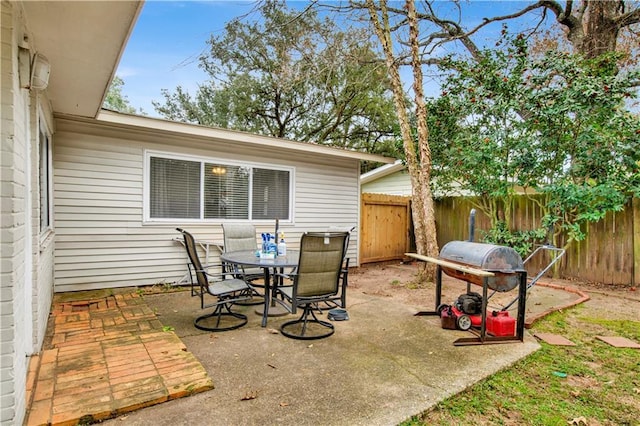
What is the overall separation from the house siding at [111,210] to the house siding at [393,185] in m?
6.20

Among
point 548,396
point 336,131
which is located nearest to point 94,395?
point 548,396

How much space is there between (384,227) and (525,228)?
3.11 m

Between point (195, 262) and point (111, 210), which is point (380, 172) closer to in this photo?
point (111, 210)

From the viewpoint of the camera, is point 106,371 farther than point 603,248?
No

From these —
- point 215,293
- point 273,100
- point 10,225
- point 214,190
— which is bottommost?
point 215,293

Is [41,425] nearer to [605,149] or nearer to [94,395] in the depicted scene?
[94,395]

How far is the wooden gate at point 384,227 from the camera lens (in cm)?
845

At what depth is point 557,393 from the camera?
2.57 meters

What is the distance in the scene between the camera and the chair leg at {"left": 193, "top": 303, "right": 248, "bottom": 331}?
375cm

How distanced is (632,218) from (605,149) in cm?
138

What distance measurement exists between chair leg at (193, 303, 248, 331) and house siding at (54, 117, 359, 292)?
6.56 ft

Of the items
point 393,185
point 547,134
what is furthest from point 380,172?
point 547,134

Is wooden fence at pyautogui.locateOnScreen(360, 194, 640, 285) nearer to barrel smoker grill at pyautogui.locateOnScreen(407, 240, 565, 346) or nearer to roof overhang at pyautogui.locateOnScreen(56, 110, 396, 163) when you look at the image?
roof overhang at pyautogui.locateOnScreen(56, 110, 396, 163)

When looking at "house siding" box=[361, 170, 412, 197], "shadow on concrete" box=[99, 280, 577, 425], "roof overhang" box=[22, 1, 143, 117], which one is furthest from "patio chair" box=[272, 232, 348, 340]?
"house siding" box=[361, 170, 412, 197]
